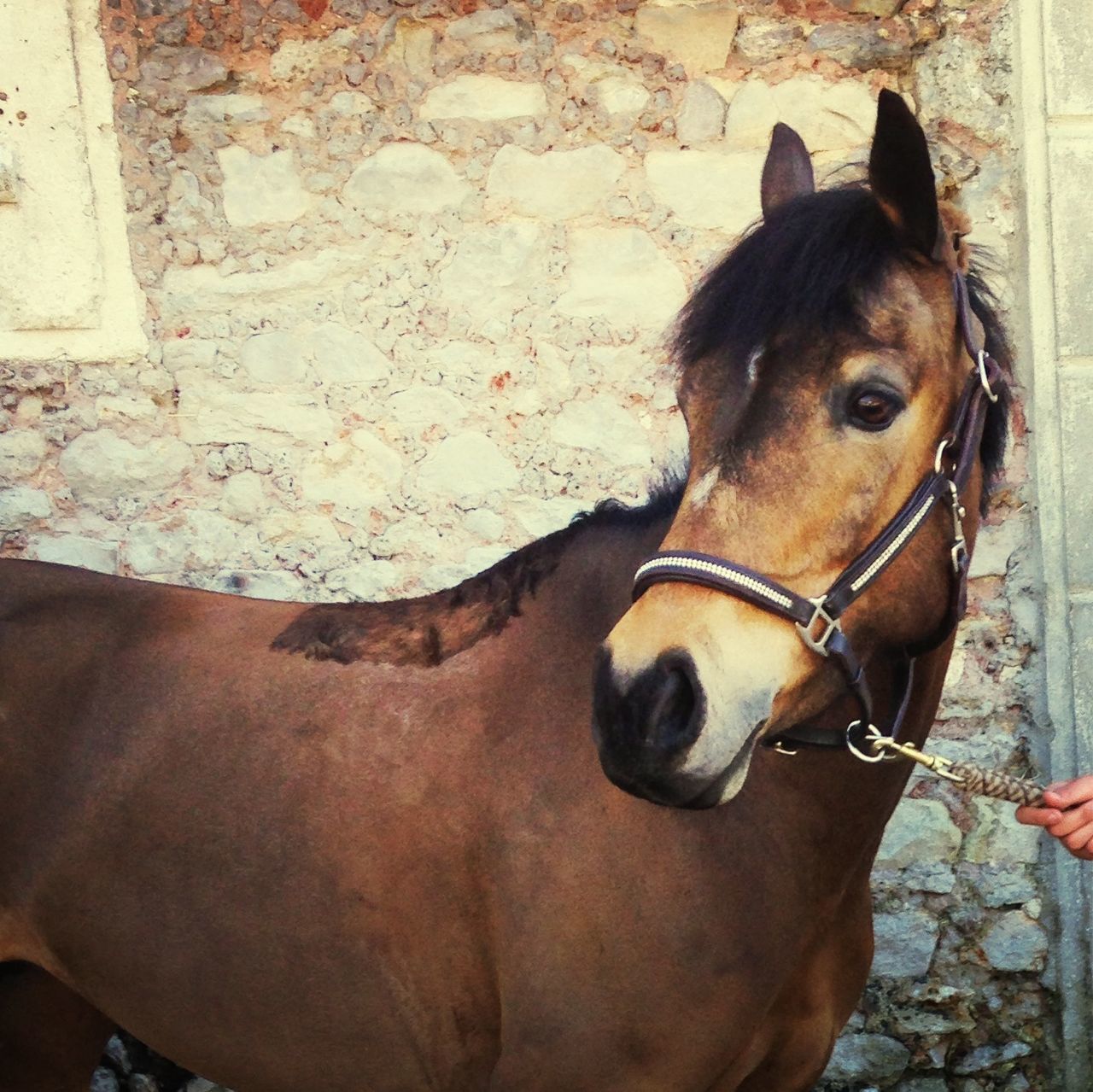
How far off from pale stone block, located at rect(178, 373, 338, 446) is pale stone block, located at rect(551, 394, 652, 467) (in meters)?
0.63

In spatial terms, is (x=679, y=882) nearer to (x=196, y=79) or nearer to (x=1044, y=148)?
(x=1044, y=148)

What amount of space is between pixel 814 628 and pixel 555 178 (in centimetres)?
209

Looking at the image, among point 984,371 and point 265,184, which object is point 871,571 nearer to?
point 984,371

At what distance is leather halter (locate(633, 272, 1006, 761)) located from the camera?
1.59 metres

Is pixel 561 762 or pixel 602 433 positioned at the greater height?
pixel 602 433

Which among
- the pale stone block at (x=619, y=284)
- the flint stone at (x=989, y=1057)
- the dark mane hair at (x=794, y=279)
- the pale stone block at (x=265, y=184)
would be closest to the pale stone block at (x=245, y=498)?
the pale stone block at (x=265, y=184)

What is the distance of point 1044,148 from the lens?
3184mm

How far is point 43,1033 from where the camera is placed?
270cm

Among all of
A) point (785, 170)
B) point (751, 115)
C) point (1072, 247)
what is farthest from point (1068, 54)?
point (785, 170)

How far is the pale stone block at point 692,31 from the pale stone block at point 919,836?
6.62 ft

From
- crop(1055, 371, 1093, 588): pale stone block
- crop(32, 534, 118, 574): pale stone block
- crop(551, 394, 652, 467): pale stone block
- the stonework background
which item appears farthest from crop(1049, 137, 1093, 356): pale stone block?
crop(32, 534, 118, 574): pale stone block

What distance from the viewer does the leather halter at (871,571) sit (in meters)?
1.59

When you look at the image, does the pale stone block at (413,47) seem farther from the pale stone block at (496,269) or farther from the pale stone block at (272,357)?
the pale stone block at (272,357)

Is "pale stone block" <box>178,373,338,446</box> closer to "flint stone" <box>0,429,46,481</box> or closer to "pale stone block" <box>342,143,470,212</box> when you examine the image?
"flint stone" <box>0,429,46,481</box>
